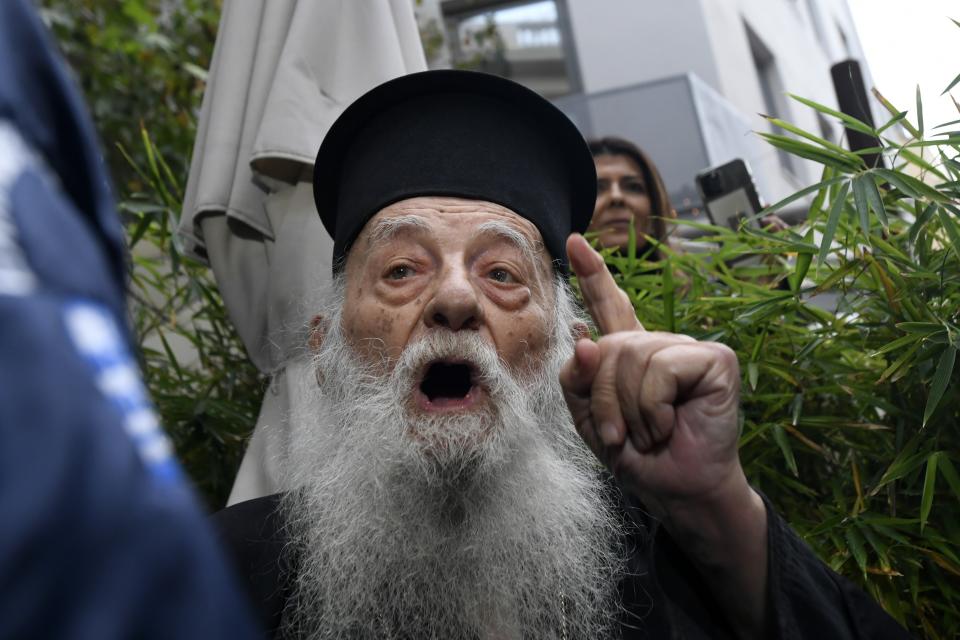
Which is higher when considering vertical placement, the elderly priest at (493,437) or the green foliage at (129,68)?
the green foliage at (129,68)

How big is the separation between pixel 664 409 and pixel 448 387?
64 cm

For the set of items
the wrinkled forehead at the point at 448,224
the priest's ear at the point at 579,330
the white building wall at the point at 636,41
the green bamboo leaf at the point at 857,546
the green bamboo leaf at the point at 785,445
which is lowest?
the green bamboo leaf at the point at 857,546

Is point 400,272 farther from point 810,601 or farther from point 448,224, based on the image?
point 810,601

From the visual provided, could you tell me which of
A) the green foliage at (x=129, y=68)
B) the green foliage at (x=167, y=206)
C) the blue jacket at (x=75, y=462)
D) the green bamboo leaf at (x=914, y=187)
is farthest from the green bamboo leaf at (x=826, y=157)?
the green foliage at (x=129, y=68)

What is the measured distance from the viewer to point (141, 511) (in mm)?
521

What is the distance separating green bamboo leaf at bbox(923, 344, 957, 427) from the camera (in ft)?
6.89

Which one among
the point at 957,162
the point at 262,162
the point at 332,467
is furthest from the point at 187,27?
the point at 957,162

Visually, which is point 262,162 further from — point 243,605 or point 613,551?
point 243,605

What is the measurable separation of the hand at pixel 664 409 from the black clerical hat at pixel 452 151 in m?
0.63

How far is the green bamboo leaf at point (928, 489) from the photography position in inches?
83.4

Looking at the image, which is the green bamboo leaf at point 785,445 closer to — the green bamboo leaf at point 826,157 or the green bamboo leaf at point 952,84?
the green bamboo leaf at point 826,157

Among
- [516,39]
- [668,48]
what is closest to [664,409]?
[516,39]

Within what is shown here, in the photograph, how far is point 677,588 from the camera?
1960 mm

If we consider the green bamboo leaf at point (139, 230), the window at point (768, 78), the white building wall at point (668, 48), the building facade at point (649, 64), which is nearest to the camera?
the green bamboo leaf at point (139, 230)
